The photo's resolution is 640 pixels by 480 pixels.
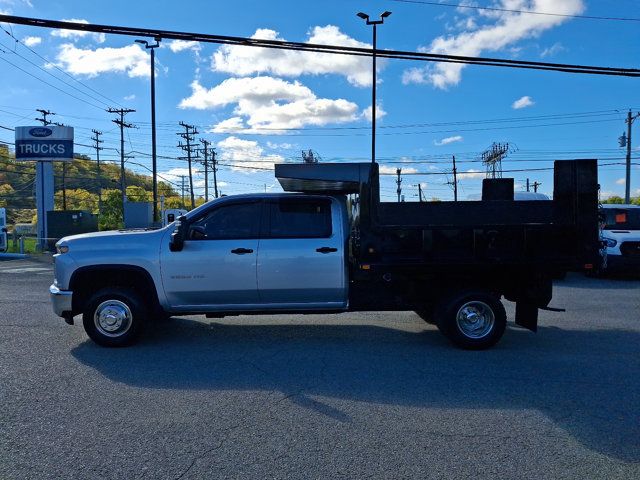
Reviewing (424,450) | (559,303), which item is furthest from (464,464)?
(559,303)

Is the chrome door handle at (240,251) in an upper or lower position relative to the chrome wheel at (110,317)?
upper

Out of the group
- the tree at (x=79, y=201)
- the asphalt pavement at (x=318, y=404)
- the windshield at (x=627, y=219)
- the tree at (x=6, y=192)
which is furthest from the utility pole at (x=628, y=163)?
the tree at (x=6, y=192)

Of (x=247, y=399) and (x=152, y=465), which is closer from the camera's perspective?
(x=152, y=465)

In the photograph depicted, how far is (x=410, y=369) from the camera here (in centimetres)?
585

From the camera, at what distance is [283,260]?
6.76 metres

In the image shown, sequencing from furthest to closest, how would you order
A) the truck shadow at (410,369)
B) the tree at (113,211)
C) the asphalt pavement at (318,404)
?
1. the tree at (113,211)
2. the truck shadow at (410,369)
3. the asphalt pavement at (318,404)

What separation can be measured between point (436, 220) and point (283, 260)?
2442 mm

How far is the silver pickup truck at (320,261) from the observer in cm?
663

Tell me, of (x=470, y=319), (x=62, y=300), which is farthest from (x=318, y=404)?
(x=62, y=300)

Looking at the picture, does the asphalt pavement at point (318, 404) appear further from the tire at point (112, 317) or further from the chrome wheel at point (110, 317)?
the chrome wheel at point (110, 317)

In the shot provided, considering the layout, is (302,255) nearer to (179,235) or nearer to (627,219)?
(179,235)

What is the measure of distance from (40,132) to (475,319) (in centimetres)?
3273

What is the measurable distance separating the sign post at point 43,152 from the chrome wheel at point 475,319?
3059 centimetres

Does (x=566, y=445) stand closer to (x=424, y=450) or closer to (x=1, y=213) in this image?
(x=424, y=450)
